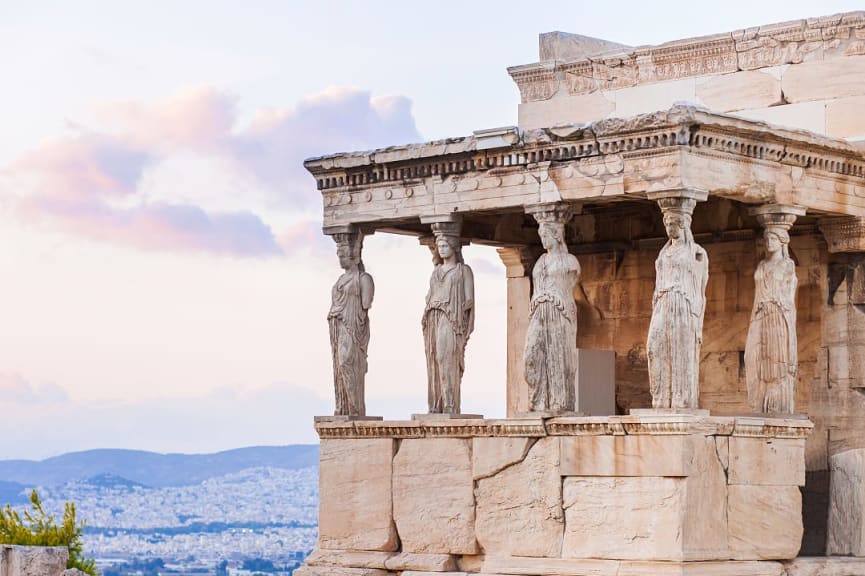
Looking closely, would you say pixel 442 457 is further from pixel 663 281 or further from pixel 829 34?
pixel 829 34

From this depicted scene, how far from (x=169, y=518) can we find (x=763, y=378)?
57.0m

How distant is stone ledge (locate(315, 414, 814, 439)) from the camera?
58.0 ft

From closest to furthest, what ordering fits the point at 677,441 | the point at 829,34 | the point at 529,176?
the point at 677,441 → the point at 529,176 → the point at 829,34

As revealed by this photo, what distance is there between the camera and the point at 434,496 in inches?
751

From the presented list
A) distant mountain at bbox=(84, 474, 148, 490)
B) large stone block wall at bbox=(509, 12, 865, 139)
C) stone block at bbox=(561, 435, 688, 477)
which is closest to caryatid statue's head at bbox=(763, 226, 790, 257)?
large stone block wall at bbox=(509, 12, 865, 139)

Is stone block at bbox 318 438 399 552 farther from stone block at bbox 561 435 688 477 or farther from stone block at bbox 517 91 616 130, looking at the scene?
stone block at bbox 517 91 616 130

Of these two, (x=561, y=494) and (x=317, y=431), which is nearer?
(x=561, y=494)

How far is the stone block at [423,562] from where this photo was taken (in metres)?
18.9

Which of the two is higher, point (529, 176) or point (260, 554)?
point (529, 176)

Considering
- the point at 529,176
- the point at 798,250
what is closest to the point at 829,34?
the point at 798,250

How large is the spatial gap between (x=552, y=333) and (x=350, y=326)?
7.19ft

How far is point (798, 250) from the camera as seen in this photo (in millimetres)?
20297

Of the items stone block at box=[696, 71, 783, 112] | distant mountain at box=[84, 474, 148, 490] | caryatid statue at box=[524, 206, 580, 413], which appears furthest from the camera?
distant mountain at box=[84, 474, 148, 490]

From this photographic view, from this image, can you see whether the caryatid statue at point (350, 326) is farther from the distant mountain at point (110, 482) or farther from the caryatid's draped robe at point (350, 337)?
the distant mountain at point (110, 482)
